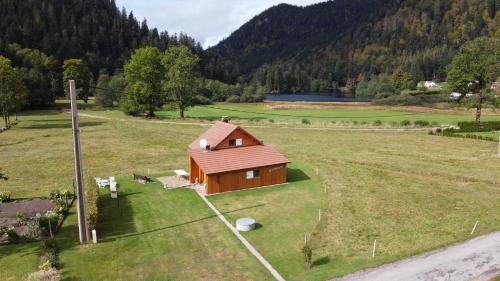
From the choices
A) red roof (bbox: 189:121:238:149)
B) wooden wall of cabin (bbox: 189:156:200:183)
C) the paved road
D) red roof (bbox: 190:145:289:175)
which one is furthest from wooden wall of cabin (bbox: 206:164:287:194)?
the paved road

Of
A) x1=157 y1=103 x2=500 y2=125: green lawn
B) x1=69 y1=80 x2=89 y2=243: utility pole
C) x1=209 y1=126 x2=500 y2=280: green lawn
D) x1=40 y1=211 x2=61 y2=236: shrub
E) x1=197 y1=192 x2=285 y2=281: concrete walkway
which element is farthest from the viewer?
x1=157 y1=103 x2=500 y2=125: green lawn

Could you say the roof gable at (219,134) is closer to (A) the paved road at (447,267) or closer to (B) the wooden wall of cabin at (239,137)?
(B) the wooden wall of cabin at (239,137)

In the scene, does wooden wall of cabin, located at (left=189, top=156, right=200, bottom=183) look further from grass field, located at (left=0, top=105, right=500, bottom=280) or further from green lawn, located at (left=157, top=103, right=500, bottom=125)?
green lawn, located at (left=157, top=103, right=500, bottom=125)

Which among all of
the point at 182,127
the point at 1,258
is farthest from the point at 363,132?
the point at 1,258

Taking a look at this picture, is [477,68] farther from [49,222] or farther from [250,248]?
[49,222]

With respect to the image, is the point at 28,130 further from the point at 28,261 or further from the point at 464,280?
the point at 464,280

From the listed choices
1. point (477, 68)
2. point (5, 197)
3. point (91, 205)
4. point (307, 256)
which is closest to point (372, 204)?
point (307, 256)
